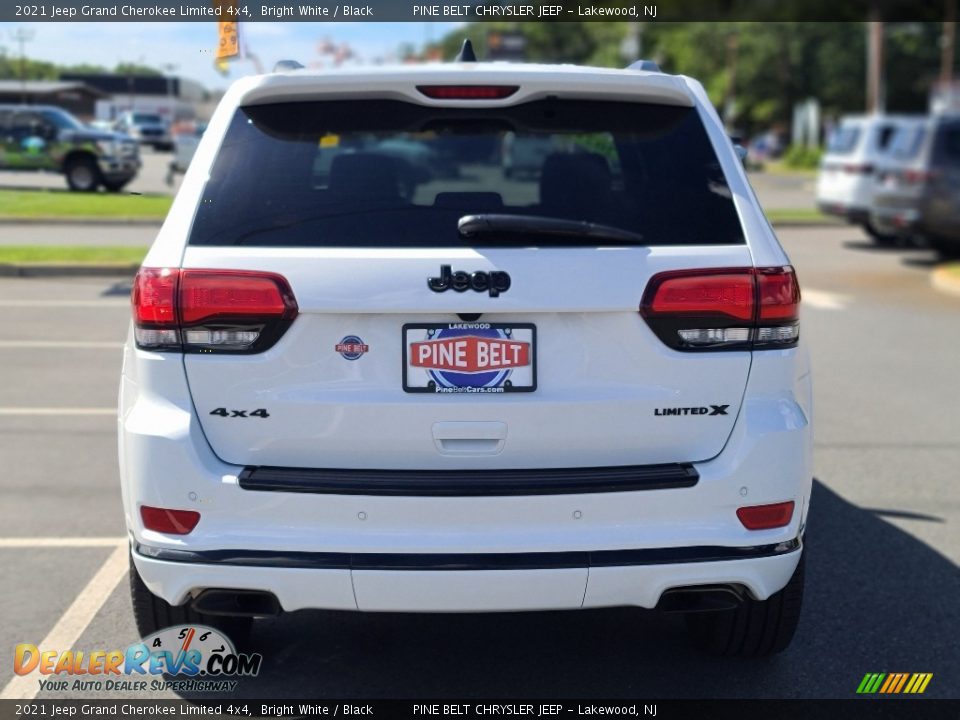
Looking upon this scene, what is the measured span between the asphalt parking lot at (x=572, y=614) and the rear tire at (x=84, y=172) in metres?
12.8

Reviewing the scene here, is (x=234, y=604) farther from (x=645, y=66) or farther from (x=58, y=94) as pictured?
(x=58, y=94)

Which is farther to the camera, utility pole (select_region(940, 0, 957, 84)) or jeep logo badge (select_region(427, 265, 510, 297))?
utility pole (select_region(940, 0, 957, 84))

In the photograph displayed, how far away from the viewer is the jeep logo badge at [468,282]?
3.39 meters

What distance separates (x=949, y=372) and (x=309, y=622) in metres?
7.01

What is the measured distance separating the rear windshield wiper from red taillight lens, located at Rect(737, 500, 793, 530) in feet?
2.65

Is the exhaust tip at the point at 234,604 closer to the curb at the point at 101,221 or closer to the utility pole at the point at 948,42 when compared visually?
the curb at the point at 101,221

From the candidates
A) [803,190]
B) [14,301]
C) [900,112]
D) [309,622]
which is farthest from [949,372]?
[900,112]

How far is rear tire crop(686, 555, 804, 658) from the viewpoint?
157 inches

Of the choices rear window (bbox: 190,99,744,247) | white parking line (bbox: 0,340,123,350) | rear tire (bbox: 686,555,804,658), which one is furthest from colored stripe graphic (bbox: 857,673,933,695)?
white parking line (bbox: 0,340,123,350)

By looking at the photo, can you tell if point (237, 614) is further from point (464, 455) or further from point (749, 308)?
point (749, 308)

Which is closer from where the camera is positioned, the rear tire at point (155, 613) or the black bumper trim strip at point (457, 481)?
the black bumper trim strip at point (457, 481)

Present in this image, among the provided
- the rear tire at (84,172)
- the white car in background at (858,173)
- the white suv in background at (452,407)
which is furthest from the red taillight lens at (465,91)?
the rear tire at (84,172)

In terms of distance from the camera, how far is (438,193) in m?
3.77

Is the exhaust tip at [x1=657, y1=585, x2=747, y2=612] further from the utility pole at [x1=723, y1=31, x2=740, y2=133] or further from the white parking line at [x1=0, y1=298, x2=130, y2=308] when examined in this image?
the utility pole at [x1=723, y1=31, x2=740, y2=133]
